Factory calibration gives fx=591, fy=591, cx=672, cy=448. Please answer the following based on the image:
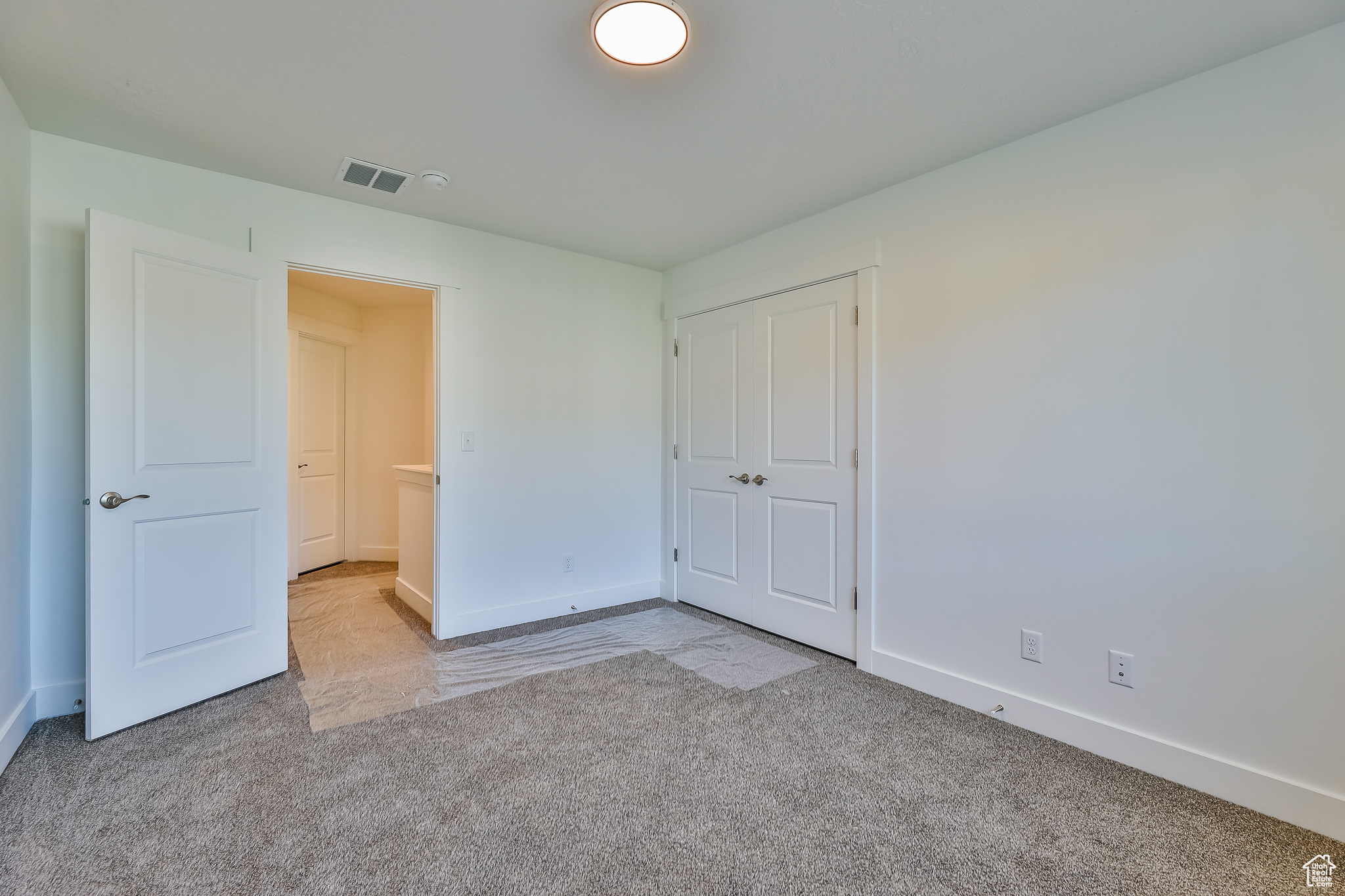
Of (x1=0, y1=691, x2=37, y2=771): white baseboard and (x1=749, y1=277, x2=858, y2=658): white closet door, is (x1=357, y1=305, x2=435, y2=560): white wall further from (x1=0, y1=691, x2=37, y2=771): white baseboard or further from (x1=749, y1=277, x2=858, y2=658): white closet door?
(x1=749, y1=277, x2=858, y2=658): white closet door

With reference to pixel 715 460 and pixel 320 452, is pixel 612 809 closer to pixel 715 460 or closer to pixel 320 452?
pixel 715 460

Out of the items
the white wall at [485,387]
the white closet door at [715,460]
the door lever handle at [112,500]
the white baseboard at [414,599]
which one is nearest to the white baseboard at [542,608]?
the white wall at [485,387]

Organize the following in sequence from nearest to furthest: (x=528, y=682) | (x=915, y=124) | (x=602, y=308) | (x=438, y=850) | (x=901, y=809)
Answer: (x=438, y=850) → (x=901, y=809) → (x=915, y=124) → (x=528, y=682) → (x=602, y=308)

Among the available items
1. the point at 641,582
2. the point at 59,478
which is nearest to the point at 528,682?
the point at 641,582

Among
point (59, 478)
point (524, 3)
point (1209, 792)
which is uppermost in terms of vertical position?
point (524, 3)

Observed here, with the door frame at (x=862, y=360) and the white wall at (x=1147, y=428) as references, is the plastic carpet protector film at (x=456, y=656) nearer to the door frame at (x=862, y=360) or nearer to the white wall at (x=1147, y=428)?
the door frame at (x=862, y=360)

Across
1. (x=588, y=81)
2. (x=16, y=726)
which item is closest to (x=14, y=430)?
(x=16, y=726)

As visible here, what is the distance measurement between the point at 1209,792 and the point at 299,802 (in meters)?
2.87

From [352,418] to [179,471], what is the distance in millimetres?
3412

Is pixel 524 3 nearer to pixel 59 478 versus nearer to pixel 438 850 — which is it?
pixel 438 850

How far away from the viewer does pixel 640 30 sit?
5.56 feet

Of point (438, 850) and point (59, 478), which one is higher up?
point (59, 478)

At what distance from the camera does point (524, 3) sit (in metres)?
1.65

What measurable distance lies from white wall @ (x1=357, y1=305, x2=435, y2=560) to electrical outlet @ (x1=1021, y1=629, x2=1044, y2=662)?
4.97m
